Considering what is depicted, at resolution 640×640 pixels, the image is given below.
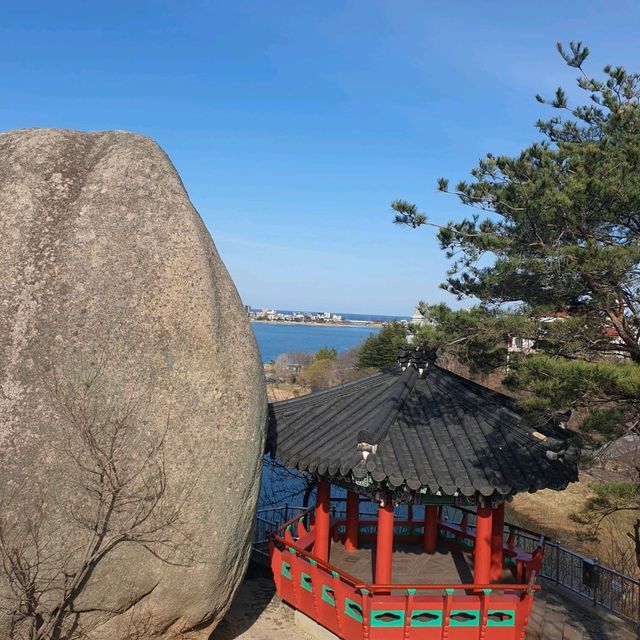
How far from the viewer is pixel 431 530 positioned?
37.2 feet

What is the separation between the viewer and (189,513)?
6547 millimetres

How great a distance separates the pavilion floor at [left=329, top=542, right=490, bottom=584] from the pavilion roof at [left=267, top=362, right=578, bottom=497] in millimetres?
2649

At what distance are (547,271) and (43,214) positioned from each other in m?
6.85

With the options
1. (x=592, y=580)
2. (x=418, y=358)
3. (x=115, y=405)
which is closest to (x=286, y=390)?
(x=592, y=580)

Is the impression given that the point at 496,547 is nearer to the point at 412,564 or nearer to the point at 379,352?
the point at 412,564

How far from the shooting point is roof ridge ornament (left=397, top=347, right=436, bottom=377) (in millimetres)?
10430

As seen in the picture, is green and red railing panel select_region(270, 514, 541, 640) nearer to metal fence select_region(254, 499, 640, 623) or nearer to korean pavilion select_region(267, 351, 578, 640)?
korean pavilion select_region(267, 351, 578, 640)

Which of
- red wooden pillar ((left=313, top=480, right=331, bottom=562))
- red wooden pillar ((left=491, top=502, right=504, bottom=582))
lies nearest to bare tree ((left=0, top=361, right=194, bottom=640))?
red wooden pillar ((left=313, top=480, right=331, bottom=562))

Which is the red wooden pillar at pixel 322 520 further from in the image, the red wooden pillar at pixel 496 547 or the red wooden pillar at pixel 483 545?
the red wooden pillar at pixel 496 547

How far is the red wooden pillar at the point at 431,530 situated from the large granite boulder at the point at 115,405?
5287mm

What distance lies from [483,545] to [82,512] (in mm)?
6032

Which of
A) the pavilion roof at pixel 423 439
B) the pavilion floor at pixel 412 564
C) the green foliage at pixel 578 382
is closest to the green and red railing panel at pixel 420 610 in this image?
the pavilion floor at pixel 412 564

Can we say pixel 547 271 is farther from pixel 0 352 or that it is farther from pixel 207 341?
pixel 0 352

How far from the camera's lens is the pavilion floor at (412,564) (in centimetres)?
1004
